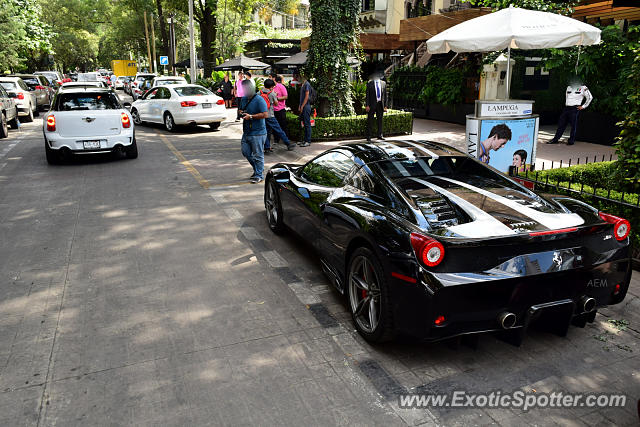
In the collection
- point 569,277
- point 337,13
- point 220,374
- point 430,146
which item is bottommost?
point 220,374

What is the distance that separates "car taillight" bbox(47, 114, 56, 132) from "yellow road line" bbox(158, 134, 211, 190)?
2.72 metres

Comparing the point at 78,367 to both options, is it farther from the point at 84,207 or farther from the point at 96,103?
the point at 96,103

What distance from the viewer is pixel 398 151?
16.5 ft

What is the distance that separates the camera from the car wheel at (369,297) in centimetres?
386

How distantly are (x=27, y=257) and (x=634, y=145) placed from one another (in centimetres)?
718

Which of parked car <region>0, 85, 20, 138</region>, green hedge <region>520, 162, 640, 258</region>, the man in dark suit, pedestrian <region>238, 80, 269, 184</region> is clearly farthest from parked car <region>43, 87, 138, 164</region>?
green hedge <region>520, 162, 640, 258</region>

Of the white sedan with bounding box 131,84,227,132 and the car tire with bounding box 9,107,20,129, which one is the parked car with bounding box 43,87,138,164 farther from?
the car tire with bounding box 9,107,20,129

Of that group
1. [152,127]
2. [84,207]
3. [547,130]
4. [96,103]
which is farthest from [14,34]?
[547,130]

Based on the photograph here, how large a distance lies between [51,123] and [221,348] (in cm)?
913

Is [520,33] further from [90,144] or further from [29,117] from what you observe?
[29,117]

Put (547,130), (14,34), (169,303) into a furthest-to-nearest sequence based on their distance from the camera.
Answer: (14,34) < (547,130) < (169,303)

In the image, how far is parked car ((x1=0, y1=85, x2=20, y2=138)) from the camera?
1644 centimetres

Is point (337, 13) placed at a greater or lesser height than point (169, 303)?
greater

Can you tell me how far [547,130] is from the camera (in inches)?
663
